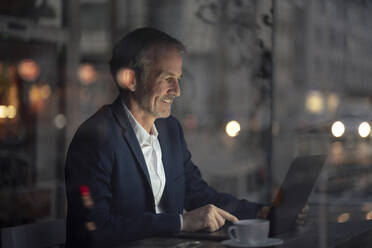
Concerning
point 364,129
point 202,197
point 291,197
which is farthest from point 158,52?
point 364,129

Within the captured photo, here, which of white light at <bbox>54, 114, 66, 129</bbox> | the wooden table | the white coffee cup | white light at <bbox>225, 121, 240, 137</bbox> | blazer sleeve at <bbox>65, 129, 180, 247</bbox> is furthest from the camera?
white light at <bbox>225, 121, 240, 137</bbox>

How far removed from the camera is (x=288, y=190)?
174cm

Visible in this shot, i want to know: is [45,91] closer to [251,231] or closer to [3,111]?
[3,111]

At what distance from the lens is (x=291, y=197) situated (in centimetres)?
177

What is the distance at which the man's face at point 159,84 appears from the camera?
2.08 metres

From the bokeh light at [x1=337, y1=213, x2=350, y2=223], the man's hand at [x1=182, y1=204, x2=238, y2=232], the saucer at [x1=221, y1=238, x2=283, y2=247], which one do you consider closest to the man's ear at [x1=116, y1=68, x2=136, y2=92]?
the man's hand at [x1=182, y1=204, x2=238, y2=232]

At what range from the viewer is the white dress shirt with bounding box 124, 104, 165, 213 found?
2.01 metres

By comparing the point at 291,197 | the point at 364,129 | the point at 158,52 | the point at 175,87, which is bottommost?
the point at 291,197

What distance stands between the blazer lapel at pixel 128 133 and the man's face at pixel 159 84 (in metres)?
0.07

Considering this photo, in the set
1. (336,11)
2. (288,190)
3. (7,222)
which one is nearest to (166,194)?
(288,190)

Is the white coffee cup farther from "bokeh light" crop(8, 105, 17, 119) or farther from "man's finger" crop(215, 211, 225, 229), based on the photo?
"bokeh light" crop(8, 105, 17, 119)

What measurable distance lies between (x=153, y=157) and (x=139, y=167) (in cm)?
8

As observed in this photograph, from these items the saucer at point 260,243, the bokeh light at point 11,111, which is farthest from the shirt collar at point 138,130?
the bokeh light at point 11,111

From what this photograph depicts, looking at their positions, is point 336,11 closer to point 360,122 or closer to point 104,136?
point 360,122
